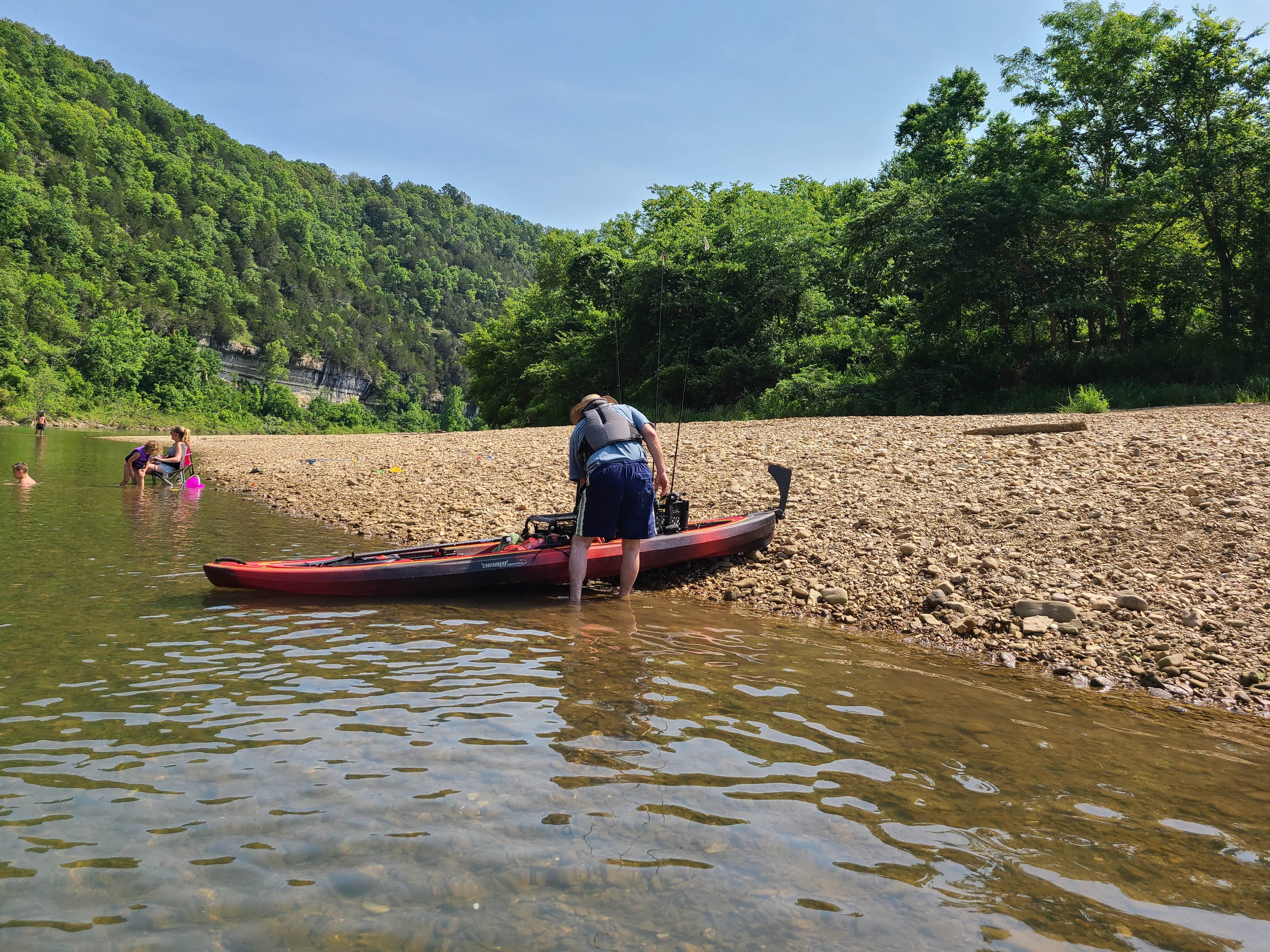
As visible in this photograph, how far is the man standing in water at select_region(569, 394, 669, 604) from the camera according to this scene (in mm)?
6707

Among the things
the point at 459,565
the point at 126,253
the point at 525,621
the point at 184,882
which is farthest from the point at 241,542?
the point at 126,253

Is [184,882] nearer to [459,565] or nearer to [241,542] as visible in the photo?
[459,565]

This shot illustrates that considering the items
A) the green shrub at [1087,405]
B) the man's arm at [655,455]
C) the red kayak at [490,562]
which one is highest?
the green shrub at [1087,405]

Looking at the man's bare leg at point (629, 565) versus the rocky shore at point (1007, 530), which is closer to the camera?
the rocky shore at point (1007, 530)

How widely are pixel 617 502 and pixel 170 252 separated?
132m

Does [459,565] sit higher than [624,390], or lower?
lower

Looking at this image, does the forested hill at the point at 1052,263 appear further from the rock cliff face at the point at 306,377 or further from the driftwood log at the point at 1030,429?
the rock cliff face at the point at 306,377

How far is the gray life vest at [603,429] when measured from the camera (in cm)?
670

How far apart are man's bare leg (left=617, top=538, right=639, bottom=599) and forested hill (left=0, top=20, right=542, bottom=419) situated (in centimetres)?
7394

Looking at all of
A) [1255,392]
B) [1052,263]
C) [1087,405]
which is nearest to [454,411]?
[1052,263]

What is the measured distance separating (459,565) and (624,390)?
2806 cm

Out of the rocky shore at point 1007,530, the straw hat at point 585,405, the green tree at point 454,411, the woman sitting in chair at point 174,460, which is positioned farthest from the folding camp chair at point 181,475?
the green tree at point 454,411

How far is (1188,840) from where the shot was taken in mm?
3010

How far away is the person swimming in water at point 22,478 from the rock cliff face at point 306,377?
100480mm
